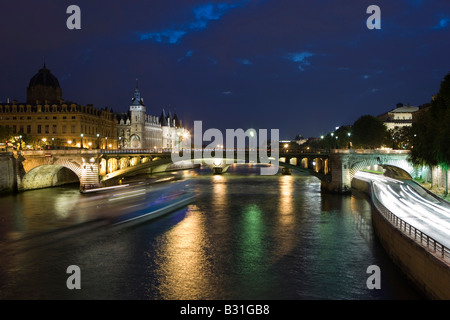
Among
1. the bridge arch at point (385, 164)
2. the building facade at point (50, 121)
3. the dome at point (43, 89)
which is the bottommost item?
the bridge arch at point (385, 164)

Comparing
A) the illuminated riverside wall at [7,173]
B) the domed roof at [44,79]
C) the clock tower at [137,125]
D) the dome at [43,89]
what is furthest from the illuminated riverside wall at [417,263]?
the clock tower at [137,125]

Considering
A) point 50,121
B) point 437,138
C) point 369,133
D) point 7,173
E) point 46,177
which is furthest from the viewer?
point 50,121

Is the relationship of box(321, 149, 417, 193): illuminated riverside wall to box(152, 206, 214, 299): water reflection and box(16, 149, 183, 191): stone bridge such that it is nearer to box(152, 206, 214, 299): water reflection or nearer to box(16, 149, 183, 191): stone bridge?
box(152, 206, 214, 299): water reflection

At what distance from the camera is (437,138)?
Answer: 4288 centimetres

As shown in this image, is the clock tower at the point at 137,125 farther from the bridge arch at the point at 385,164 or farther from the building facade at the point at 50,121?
the bridge arch at the point at 385,164

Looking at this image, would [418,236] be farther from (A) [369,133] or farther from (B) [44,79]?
(B) [44,79]

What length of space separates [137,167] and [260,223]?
1463 inches

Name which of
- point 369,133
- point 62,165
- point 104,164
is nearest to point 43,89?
point 104,164

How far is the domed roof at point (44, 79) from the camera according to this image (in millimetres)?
119188

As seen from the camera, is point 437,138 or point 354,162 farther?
point 354,162

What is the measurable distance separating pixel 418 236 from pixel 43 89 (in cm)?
11932

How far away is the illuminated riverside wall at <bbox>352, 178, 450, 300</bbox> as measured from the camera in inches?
625

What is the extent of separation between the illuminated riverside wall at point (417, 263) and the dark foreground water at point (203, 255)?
77 centimetres
